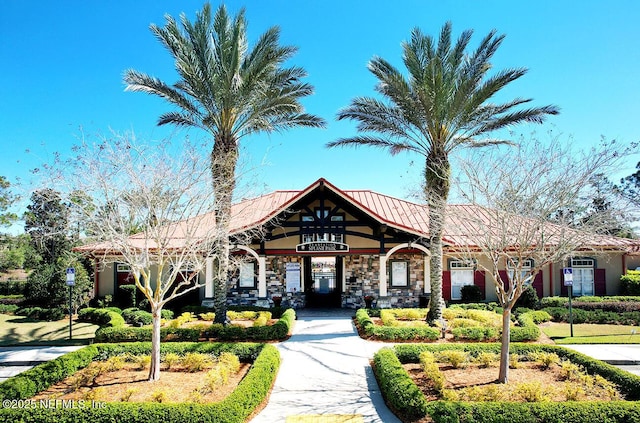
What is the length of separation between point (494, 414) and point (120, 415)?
21.2 feet

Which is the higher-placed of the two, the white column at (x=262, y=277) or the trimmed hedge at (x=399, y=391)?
the white column at (x=262, y=277)

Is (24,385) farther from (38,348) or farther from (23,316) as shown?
(23,316)

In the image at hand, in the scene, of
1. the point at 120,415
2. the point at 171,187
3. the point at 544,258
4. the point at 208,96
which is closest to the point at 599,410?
the point at 544,258

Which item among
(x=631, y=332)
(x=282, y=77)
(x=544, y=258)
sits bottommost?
(x=631, y=332)

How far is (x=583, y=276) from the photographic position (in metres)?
23.0

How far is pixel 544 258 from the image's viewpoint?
32.4 feet

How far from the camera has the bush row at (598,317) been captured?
17812 mm

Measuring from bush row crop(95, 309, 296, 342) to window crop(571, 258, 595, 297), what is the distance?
17.0 metres

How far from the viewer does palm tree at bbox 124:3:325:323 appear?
1473cm

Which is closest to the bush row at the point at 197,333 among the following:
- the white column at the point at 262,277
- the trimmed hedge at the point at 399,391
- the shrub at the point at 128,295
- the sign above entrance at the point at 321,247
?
the trimmed hedge at the point at 399,391

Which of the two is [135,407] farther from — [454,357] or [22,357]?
[22,357]

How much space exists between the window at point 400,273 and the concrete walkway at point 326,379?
19.5 feet

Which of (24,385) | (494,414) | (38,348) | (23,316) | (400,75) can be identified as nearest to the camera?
(494,414)

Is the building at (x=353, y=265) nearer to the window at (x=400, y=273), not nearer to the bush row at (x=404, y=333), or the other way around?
the window at (x=400, y=273)
